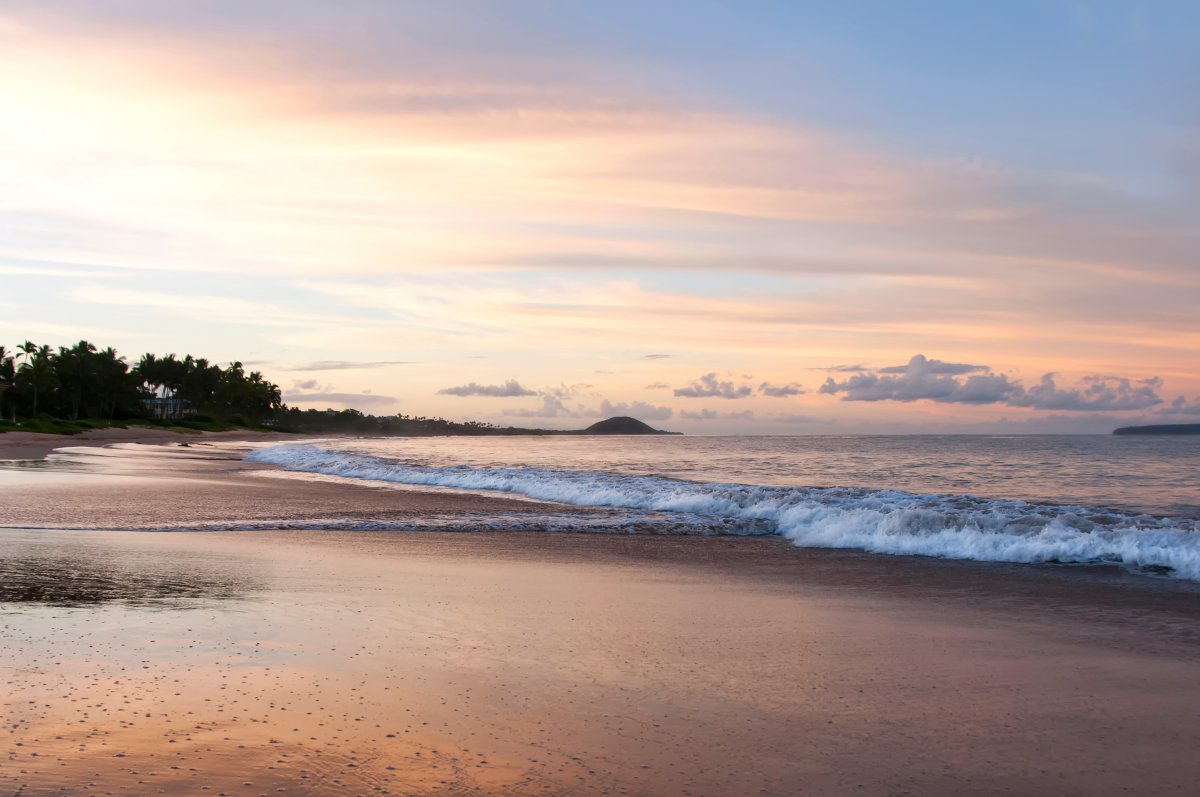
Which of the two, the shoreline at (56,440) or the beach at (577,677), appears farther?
the shoreline at (56,440)

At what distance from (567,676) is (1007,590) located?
787cm

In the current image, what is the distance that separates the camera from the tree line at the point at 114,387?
104125 millimetres

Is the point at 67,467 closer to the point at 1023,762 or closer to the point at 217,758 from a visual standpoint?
the point at 217,758

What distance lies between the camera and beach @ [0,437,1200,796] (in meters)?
5.31

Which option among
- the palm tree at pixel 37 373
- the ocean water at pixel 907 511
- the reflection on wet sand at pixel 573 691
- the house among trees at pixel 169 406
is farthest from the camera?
the house among trees at pixel 169 406

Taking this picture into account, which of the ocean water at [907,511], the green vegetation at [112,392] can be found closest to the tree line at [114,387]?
the green vegetation at [112,392]

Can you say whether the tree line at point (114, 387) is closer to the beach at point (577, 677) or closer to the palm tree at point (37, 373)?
the palm tree at point (37, 373)

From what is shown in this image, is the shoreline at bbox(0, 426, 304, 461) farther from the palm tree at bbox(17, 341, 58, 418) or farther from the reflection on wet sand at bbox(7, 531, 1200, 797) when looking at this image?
the reflection on wet sand at bbox(7, 531, 1200, 797)

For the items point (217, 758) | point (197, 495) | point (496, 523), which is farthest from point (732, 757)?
point (197, 495)

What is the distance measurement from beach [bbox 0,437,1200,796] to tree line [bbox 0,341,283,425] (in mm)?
91515

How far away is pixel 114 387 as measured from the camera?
390ft

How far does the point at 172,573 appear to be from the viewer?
1176 centimetres

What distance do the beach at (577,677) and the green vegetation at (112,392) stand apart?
75.0 m

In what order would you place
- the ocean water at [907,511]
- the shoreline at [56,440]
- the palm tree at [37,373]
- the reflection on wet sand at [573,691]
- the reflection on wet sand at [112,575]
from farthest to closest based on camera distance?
the palm tree at [37,373], the shoreline at [56,440], the ocean water at [907,511], the reflection on wet sand at [112,575], the reflection on wet sand at [573,691]
